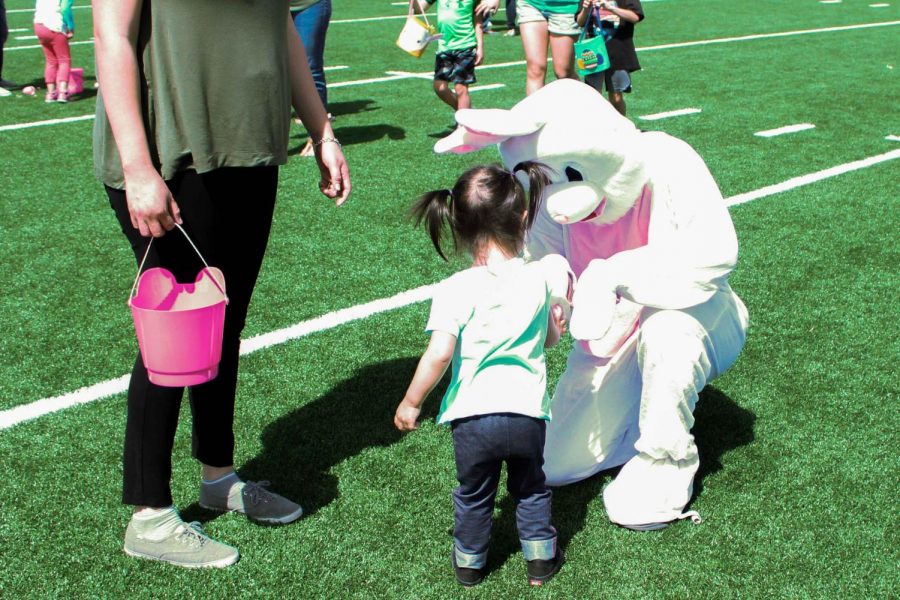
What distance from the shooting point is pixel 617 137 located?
8.71ft

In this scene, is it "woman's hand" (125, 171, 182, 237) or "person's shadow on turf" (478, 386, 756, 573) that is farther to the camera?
"person's shadow on turf" (478, 386, 756, 573)

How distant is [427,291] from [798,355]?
177 cm

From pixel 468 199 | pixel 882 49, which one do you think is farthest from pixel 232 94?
pixel 882 49

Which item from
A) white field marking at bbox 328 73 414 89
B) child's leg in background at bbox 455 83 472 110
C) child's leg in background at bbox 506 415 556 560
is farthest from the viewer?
white field marking at bbox 328 73 414 89

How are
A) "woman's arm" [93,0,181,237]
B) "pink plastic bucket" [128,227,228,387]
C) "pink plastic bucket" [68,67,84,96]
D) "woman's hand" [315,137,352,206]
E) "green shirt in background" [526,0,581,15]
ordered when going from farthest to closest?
"pink plastic bucket" [68,67,84,96] → "green shirt in background" [526,0,581,15] → "woman's hand" [315,137,352,206] → "pink plastic bucket" [128,227,228,387] → "woman's arm" [93,0,181,237]

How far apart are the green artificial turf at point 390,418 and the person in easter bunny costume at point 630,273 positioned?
0.60ft

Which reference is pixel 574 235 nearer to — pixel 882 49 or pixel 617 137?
pixel 617 137

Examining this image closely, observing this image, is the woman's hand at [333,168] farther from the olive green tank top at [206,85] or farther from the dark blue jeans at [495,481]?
the dark blue jeans at [495,481]

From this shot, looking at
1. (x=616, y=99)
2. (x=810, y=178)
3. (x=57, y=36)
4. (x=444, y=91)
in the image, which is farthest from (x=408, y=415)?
(x=57, y=36)

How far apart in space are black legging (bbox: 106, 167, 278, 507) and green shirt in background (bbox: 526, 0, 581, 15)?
5.22 m

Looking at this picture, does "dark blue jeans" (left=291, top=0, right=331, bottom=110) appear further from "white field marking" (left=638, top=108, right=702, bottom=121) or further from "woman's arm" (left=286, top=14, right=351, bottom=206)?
"woman's arm" (left=286, top=14, right=351, bottom=206)

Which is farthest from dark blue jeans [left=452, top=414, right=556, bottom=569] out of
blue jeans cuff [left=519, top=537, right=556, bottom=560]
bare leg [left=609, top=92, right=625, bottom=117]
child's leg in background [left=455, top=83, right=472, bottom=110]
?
bare leg [left=609, top=92, right=625, bottom=117]

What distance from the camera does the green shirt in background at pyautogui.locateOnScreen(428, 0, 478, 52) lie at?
8.16 metres

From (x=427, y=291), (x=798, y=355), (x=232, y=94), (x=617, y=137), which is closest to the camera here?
(x=232, y=94)
